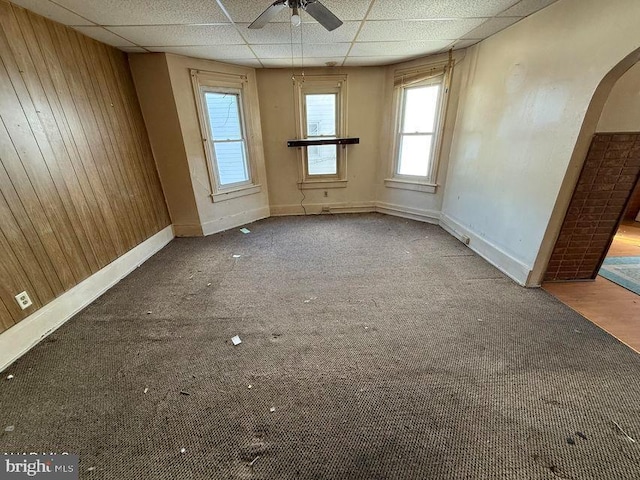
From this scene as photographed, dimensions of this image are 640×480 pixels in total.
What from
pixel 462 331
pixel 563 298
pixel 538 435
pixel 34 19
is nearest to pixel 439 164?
pixel 563 298

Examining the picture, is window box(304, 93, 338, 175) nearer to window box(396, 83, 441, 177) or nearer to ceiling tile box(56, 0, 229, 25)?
window box(396, 83, 441, 177)

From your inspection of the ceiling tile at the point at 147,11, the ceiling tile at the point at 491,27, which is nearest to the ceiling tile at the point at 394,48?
the ceiling tile at the point at 491,27

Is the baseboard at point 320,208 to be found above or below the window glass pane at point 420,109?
below

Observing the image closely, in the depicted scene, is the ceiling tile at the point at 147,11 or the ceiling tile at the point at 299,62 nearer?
the ceiling tile at the point at 147,11

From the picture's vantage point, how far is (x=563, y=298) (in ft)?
7.39

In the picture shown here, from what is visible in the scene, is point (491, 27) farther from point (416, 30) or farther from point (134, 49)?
point (134, 49)

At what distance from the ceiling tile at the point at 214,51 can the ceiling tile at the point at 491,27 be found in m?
2.42

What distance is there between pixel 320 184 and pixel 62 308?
354 cm

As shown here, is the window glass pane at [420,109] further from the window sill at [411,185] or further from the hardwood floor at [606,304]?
the hardwood floor at [606,304]

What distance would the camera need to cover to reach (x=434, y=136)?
3.77 meters

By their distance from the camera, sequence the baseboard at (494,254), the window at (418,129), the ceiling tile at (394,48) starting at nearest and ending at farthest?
the baseboard at (494,254) < the ceiling tile at (394,48) < the window at (418,129)

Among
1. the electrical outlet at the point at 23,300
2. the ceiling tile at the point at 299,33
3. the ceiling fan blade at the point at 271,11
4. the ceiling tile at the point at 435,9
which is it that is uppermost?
the ceiling tile at the point at 435,9

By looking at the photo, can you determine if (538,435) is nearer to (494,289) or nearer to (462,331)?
(462,331)

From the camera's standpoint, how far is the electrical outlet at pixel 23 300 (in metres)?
1.80
